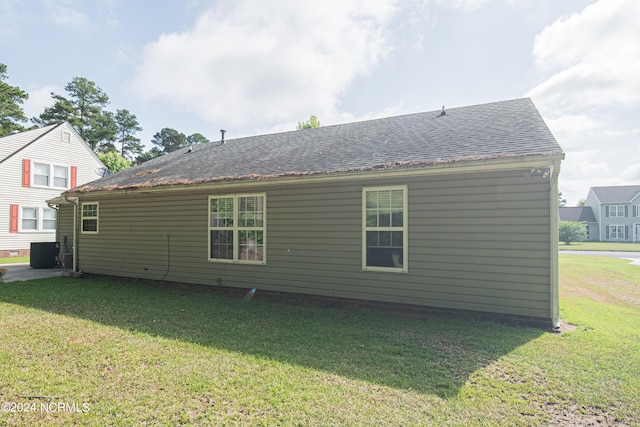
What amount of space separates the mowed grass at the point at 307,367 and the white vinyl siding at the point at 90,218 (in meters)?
4.39

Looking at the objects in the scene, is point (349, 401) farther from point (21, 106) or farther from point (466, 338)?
point (21, 106)

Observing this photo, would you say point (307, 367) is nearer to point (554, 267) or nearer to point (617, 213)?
point (554, 267)

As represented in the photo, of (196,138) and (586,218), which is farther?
(196,138)

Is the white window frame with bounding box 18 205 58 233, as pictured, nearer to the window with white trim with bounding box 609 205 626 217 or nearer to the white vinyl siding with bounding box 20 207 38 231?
the white vinyl siding with bounding box 20 207 38 231

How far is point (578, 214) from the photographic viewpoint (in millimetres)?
40094

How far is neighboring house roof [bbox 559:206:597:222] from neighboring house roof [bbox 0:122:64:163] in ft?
167

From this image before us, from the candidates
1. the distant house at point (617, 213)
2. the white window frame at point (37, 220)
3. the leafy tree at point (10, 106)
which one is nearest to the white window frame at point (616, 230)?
the distant house at point (617, 213)

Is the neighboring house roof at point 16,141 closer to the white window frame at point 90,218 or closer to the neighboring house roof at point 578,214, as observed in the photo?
the white window frame at point 90,218

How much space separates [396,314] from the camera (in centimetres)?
580

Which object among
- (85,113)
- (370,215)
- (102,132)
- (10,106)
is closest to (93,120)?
(85,113)

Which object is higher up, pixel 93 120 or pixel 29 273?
pixel 93 120

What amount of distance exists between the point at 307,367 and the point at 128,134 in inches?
1921

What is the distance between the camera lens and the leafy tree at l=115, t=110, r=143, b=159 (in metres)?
42.1

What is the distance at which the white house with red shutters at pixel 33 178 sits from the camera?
15.8 m
